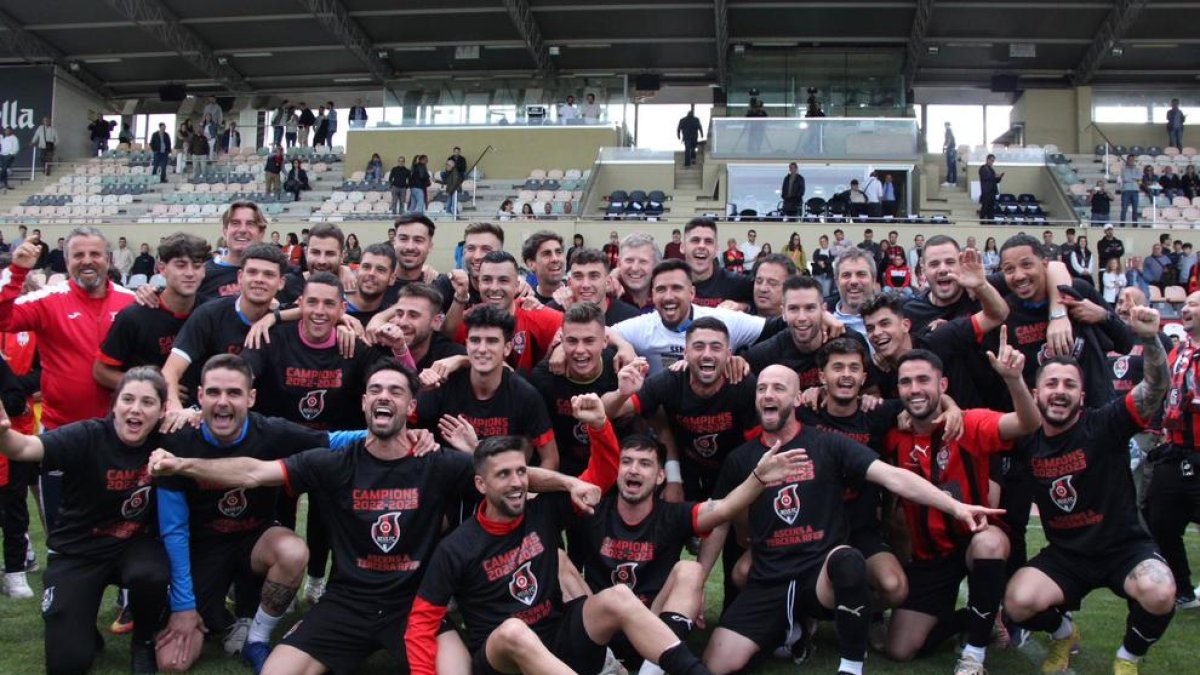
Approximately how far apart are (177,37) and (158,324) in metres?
27.9

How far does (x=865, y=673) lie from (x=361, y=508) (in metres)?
2.69

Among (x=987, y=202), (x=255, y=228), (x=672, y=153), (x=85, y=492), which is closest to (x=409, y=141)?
(x=672, y=153)

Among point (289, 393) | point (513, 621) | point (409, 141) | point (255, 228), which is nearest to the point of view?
point (513, 621)

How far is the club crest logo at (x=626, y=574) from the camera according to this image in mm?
5438

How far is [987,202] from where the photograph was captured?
23.8 meters

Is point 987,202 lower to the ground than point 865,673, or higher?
higher

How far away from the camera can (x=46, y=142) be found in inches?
1297

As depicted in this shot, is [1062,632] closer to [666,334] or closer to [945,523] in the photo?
[945,523]

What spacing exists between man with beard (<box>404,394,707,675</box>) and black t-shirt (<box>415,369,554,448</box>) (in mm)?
554

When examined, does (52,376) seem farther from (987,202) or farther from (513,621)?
(987,202)

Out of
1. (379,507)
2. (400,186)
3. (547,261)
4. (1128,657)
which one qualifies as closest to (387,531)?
(379,507)

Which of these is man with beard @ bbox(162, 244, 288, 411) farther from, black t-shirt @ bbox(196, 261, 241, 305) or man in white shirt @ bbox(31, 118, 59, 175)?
man in white shirt @ bbox(31, 118, 59, 175)

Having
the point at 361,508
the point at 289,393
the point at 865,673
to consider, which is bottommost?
the point at 865,673

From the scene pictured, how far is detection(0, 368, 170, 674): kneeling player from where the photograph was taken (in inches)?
208
